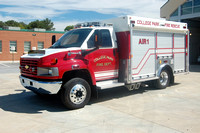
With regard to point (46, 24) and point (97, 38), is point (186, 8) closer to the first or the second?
point (97, 38)

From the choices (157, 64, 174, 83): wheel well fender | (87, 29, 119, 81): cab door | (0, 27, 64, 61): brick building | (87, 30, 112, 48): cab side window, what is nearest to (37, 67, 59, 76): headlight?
(87, 29, 119, 81): cab door

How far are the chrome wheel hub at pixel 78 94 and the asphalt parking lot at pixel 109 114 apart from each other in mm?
295

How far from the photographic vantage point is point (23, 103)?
289 inches

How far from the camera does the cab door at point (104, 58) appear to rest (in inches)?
275

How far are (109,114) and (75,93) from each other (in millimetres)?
1180

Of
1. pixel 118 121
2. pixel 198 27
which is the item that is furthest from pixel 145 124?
pixel 198 27

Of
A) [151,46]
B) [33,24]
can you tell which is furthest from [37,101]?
[33,24]

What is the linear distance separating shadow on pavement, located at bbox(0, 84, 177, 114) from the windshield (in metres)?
1.92

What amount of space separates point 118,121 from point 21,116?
8.52 feet

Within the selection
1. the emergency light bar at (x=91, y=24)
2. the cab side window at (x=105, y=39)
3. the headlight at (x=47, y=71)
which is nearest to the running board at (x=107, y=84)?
the cab side window at (x=105, y=39)

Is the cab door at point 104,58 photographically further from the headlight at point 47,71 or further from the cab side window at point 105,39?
the headlight at point 47,71

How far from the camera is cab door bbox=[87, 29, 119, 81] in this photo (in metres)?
7.00

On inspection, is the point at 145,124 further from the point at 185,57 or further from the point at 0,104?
the point at 185,57

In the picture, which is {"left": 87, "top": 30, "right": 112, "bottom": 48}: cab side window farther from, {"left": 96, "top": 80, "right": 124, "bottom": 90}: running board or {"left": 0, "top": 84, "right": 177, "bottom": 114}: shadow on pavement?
{"left": 0, "top": 84, "right": 177, "bottom": 114}: shadow on pavement
